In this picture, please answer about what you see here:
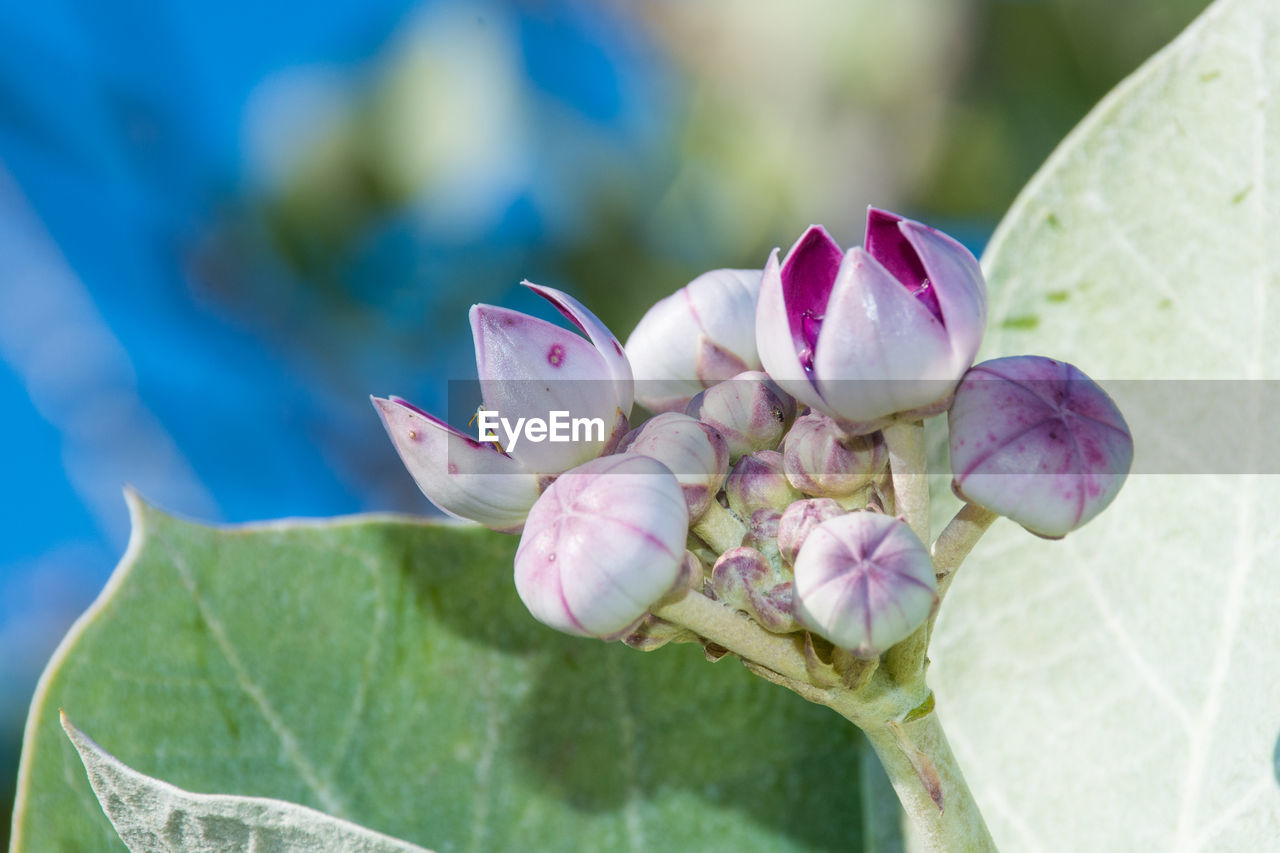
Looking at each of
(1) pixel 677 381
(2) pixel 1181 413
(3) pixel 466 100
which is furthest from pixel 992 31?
(1) pixel 677 381

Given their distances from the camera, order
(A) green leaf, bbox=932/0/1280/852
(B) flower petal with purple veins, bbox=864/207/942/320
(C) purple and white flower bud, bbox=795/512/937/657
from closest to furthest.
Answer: (C) purple and white flower bud, bbox=795/512/937/657
(B) flower petal with purple veins, bbox=864/207/942/320
(A) green leaf, bbox=932/0/1280/852

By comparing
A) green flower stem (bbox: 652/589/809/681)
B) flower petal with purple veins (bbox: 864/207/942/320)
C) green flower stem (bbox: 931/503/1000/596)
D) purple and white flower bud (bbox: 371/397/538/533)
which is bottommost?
green flower stem (bbox: 652/589/809/681)

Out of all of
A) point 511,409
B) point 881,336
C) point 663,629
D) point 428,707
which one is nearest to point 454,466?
point 511,409

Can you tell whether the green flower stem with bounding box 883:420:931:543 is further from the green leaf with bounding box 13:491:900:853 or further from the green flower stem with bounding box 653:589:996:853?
the green leaf with bounding box 13:491:900:853

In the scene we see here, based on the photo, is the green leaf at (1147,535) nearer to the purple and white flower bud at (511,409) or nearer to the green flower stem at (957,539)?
the green flower stem at (957,539)

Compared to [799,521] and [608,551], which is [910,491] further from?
[608,551]

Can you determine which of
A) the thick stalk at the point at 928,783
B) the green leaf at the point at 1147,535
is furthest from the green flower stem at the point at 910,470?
the green leaf at the point at 1147,535

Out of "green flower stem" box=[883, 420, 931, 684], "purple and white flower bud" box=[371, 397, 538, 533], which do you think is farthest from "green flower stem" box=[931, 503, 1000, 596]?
"purple and white flower bud" box=[371, 397, 538, 533]

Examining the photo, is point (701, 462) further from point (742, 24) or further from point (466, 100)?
point (466, 100)
